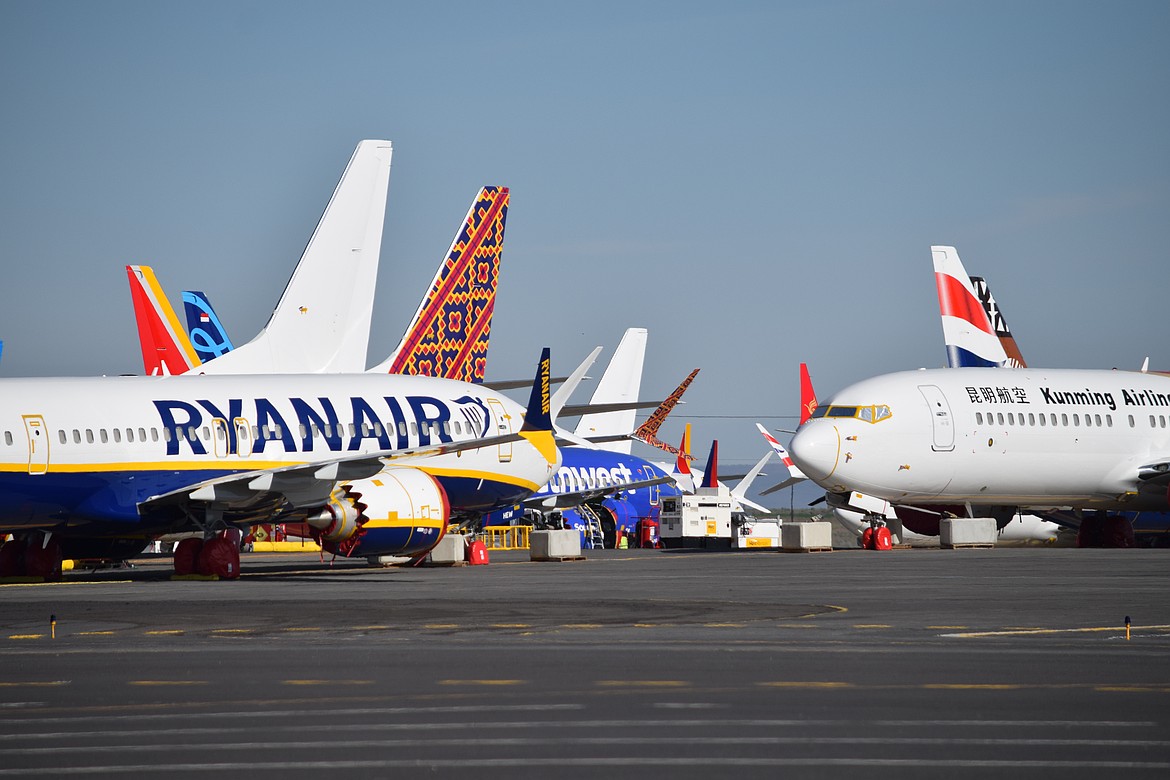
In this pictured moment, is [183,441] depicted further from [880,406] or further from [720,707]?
[720,707]

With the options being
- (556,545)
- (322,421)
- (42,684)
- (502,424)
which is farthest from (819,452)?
(42,684)

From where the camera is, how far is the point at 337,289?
4641 centimetres

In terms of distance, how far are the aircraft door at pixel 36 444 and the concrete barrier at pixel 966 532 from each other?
25.2 metres

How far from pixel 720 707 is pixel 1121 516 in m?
41.7

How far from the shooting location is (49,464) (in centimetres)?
2911

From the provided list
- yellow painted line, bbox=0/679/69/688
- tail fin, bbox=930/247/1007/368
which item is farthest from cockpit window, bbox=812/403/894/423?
yellow painted line, bbox=0/679/69/688

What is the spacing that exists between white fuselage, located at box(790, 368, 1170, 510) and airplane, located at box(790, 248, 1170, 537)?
0.10 ft

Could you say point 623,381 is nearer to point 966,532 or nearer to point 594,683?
point 966,532

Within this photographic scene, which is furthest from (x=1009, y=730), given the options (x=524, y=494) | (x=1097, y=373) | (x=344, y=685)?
(x=1097, y=373)

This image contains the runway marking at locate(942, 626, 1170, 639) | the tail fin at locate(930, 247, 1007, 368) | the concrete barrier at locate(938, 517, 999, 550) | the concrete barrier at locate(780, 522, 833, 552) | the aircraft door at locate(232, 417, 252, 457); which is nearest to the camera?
the runway marking at locate(942, 626, 1170, 639)

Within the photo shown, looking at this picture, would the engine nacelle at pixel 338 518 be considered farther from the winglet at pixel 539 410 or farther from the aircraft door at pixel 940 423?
the aircraft door at pixel 940 423

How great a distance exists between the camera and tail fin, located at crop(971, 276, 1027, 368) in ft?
182

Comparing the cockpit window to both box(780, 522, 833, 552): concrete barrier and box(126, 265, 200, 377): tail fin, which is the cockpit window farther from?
box(126, 265, 200, 377): tail fin

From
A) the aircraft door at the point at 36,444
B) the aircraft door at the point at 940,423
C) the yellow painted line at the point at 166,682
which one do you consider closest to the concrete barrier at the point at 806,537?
the aircraft door at the point at 940,423
